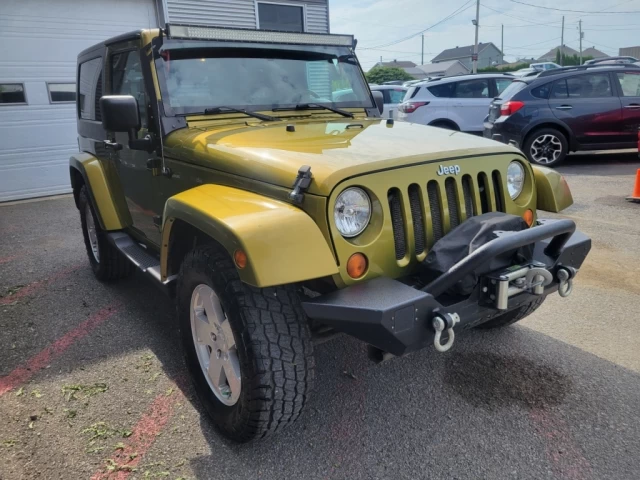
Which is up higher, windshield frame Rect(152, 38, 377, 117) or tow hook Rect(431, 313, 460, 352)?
windshield frame Rect(152, 38, 377, 117)

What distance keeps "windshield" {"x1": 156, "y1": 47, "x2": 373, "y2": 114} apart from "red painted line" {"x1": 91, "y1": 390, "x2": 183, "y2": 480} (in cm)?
171

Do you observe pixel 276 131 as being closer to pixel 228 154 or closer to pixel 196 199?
pixel 228 154

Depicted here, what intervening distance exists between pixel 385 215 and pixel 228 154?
35.2 inches

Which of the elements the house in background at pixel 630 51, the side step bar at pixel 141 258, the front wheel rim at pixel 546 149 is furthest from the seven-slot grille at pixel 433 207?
the house in background at pixel 630 51

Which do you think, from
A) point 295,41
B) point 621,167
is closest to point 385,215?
point 295,41

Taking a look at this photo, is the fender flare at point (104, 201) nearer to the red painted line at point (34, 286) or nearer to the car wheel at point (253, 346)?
the red painted line at point (34, 286)

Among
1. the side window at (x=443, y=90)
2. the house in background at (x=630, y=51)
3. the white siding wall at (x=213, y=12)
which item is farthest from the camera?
the house in background at (x=630, y=51)

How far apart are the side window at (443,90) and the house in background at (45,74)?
222 inches

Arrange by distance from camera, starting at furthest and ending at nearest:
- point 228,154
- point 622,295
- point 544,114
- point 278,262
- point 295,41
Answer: point 544,114 < point 622,295 < point 295,41 < point 228,154 < point 278,262

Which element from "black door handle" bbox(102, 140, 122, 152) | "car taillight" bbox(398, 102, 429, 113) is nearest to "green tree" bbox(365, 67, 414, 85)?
"car taillight" bbox(398, 102, 429, 113)

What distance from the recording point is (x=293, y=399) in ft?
7.55

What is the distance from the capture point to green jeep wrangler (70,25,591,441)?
2082 mm

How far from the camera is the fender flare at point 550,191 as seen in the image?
3006mm

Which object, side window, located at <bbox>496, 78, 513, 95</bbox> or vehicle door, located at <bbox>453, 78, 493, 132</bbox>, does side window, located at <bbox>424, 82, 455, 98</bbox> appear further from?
side window, located at <bbox>496, 78, 513, 95</bbox>
